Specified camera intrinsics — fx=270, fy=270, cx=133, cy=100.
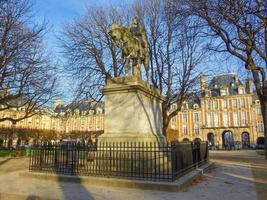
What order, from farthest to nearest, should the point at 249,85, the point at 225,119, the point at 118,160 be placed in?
the point at 225,119, the point at 249,85, the point at 118,160

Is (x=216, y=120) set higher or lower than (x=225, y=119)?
lower

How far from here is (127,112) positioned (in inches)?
427

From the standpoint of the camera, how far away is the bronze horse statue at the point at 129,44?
1184 centimetres

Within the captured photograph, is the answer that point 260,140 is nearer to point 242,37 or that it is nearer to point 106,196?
point 242,37

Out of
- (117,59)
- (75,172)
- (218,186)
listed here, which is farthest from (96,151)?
(117,59)

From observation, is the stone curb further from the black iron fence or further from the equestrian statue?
the equestrian statue

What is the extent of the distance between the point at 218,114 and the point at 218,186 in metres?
69.8

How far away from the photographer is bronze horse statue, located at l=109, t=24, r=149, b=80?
1184 centimetres

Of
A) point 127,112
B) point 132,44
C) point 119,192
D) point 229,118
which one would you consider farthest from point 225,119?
point 119,192

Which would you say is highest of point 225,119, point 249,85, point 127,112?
point 249,85

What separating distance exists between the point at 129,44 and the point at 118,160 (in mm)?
5283

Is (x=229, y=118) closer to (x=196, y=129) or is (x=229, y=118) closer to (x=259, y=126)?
(x=259, y=126)

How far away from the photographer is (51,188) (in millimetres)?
7938

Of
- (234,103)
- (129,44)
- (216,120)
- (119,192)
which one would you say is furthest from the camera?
(216,120)
